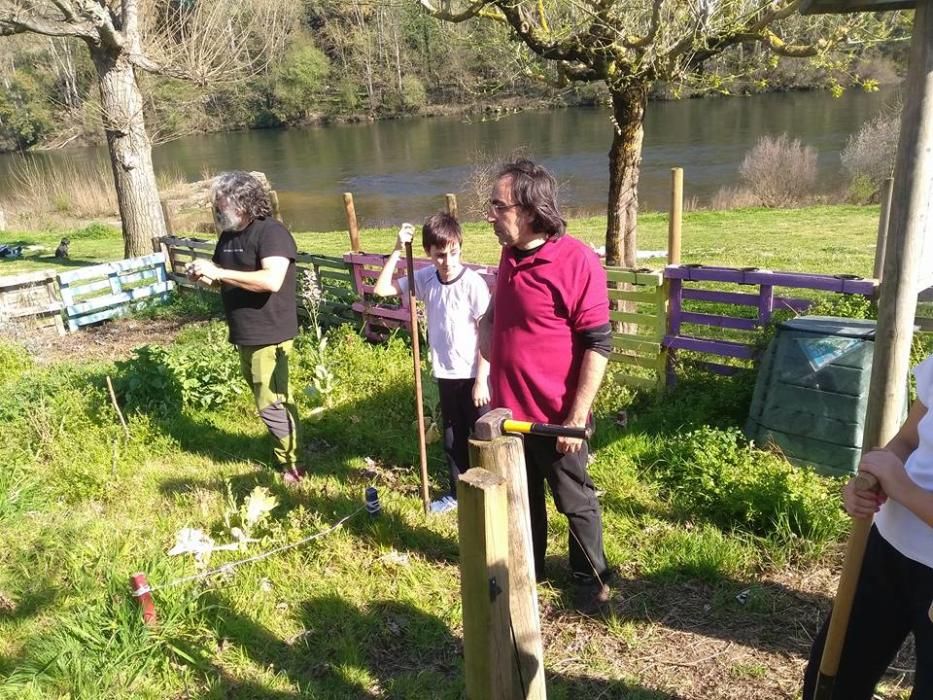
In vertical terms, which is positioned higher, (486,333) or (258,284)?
(258,284)

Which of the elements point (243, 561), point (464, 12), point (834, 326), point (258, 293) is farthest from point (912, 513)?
point (464, 12)

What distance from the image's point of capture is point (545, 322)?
259 centimetres

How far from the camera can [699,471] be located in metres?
3.82

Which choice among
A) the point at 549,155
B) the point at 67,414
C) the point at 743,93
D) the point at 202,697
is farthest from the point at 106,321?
the point at 743,93

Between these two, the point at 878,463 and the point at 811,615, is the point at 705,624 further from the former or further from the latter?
the point at 878,463

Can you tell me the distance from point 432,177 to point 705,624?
86.0ft

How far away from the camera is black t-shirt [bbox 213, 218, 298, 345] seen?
3736mm

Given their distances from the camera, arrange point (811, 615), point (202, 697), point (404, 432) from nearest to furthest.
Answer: point (202, 697), point (811, 615), point (404, 432)

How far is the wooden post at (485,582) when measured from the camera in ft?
5.64

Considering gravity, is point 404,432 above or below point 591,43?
below

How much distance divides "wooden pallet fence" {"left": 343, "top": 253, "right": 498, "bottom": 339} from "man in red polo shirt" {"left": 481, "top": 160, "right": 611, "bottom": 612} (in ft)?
11.1

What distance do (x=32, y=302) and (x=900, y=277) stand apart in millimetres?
8495

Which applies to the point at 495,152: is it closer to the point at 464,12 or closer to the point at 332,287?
the point at 332,287

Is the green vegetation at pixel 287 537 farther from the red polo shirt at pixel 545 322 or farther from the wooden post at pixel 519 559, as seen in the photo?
the red polo shirt at pixel 545 322
